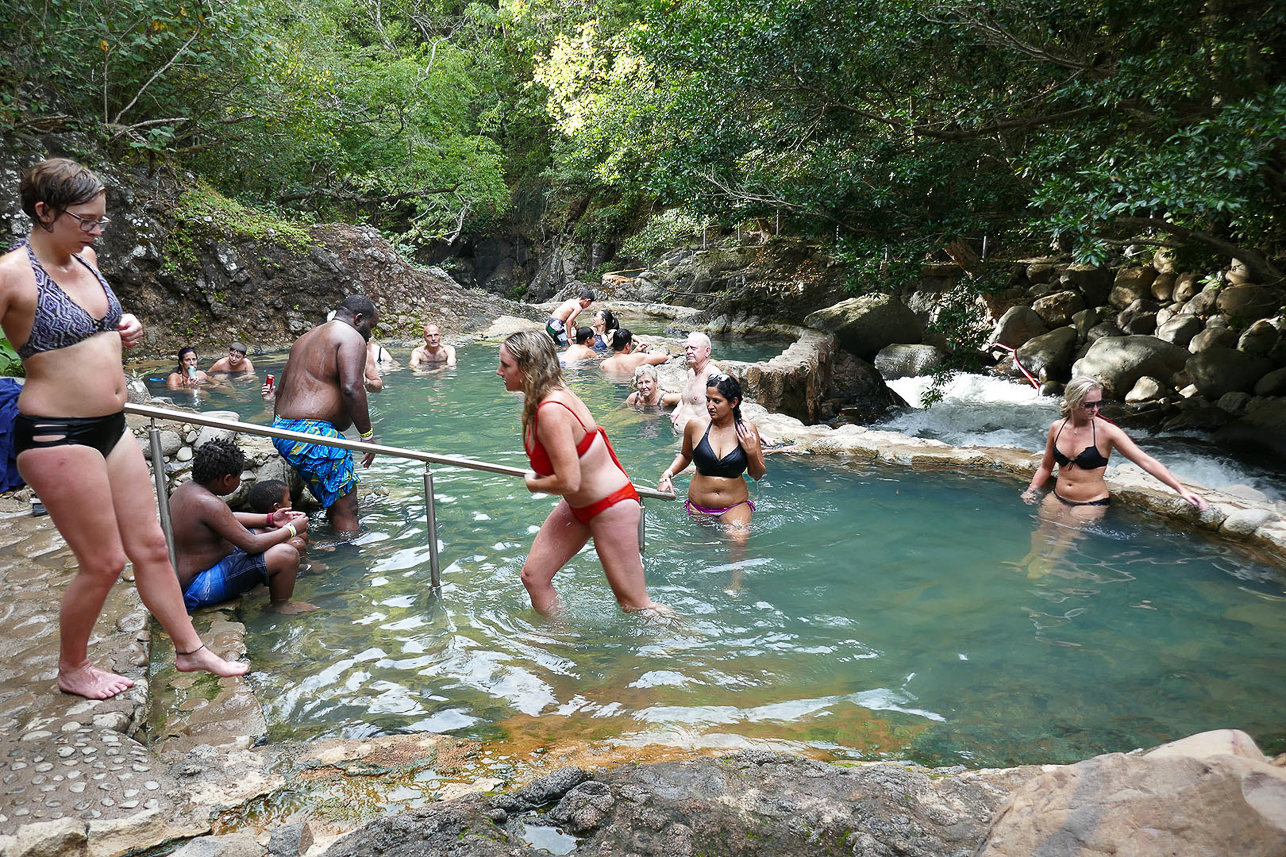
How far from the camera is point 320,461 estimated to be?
530 centimetres

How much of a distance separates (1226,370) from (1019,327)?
176 inches

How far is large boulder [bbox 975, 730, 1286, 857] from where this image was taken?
141cm

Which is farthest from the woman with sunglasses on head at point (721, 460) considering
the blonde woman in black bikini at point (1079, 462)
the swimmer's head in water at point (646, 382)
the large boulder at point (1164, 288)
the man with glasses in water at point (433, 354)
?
the large boulder at point (1164, 288)

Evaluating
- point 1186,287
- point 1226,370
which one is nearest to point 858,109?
point 1226,370

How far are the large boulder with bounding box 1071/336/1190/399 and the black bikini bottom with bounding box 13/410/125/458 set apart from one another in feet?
41.9

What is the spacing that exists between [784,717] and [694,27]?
1019 centimetres

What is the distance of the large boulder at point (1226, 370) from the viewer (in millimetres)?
10727

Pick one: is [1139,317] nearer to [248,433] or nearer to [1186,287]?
[1186,287]

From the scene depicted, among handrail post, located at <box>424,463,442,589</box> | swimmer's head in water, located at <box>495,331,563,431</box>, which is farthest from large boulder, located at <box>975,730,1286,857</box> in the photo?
handrail post, located at <box>424,463,442,589</box>

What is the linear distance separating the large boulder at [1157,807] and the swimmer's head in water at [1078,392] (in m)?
4.85

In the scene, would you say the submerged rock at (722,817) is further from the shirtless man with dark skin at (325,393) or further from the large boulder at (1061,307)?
the large boulder at (1061,307)

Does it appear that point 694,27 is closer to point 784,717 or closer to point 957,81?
point 957,81

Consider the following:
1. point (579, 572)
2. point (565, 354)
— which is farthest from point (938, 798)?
point (565, 354)

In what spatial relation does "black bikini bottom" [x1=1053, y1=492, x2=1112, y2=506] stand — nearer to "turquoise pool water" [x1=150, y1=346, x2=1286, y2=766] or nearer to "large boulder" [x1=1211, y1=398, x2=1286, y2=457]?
"turquoise pool water" [x1=150, y1=346, x2=1286, y2=766]
